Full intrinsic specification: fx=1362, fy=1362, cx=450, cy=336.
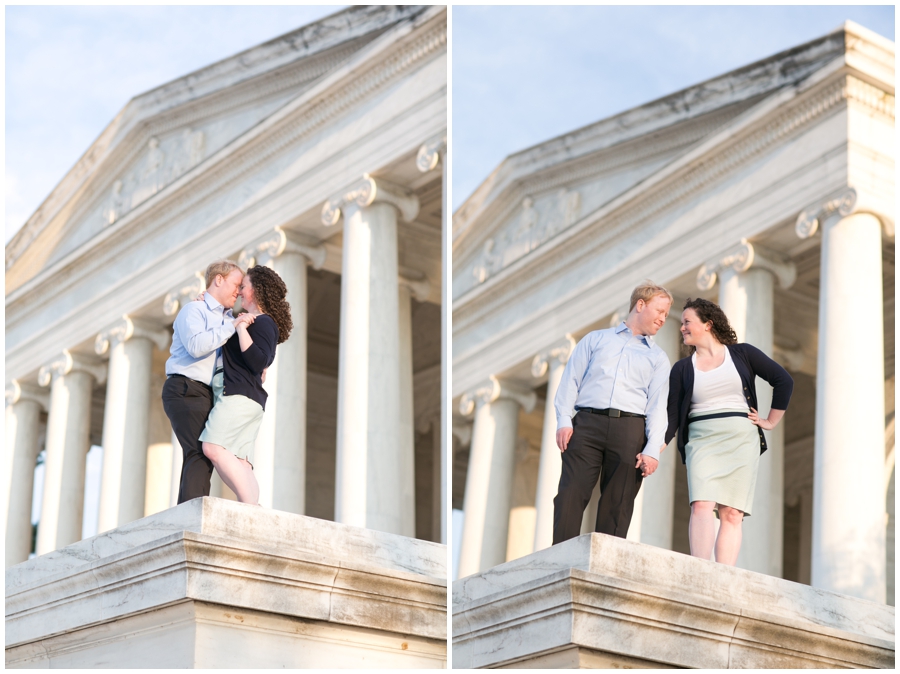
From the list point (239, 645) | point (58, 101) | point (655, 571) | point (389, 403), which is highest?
point (58, 101)

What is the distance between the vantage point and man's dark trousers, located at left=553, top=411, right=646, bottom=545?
1384 cm

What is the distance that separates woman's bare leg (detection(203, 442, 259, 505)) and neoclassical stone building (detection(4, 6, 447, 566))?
17993 mm

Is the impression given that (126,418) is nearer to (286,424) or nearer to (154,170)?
(154,170)

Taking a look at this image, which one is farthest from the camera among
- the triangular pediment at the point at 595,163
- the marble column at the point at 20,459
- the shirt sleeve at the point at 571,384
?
the marble column at the point at 20,459

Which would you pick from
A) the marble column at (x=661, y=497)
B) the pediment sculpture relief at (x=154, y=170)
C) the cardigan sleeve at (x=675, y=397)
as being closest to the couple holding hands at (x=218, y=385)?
the cardigan sleeve at (x=675, y=397)

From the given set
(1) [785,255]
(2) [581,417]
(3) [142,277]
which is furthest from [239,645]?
(3) [142,277]

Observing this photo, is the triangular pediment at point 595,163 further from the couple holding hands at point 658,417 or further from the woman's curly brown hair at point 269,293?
the woman's curly brown hair at point 269,293

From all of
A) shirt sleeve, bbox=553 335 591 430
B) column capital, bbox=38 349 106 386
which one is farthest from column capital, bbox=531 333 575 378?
shirt sleeve, bbox=553 335 591 430

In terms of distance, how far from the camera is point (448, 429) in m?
14.0

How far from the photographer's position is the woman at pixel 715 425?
14555 mm

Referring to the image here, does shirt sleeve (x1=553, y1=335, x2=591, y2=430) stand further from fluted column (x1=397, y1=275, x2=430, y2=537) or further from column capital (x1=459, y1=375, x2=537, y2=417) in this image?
column capital (x1=459, y1=375, x2=537, y2=417)

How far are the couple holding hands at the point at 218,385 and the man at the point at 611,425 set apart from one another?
319 centimetres

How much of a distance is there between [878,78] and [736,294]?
6.52m

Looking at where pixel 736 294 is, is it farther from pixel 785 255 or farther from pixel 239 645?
pixel 239 645
